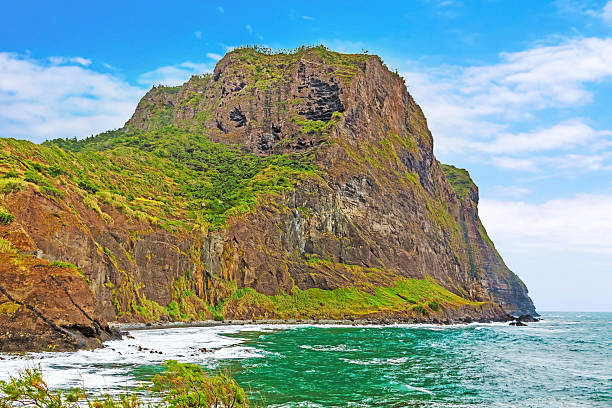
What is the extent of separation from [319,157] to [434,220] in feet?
181

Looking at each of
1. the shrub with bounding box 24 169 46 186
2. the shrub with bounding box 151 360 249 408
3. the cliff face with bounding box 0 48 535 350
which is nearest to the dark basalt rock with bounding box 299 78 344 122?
the cliff face with bounding box 0 48 535 350

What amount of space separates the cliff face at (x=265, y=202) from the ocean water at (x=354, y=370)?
18606 millimetres


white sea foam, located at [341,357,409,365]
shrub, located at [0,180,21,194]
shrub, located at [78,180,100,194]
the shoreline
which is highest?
shrub, located at [78,180,100,194]

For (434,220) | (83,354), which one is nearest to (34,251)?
(83,354)

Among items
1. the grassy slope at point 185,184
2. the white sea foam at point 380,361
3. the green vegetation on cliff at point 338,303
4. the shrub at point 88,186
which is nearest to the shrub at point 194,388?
the white sea foam at point 380,361

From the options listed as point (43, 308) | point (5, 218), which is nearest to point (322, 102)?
point (5, 218)

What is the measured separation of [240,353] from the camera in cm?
3819

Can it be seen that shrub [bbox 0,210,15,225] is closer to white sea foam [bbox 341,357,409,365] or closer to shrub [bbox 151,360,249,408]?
white sea foam [bbox 341,357,409,365]

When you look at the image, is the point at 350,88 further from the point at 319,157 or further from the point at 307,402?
the point at 307,402

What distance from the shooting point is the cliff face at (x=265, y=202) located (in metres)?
62.9

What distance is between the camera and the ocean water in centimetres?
2409

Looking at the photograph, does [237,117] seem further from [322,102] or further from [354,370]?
[354,370]

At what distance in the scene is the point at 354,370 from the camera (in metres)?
32.9

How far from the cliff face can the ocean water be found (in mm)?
18606
